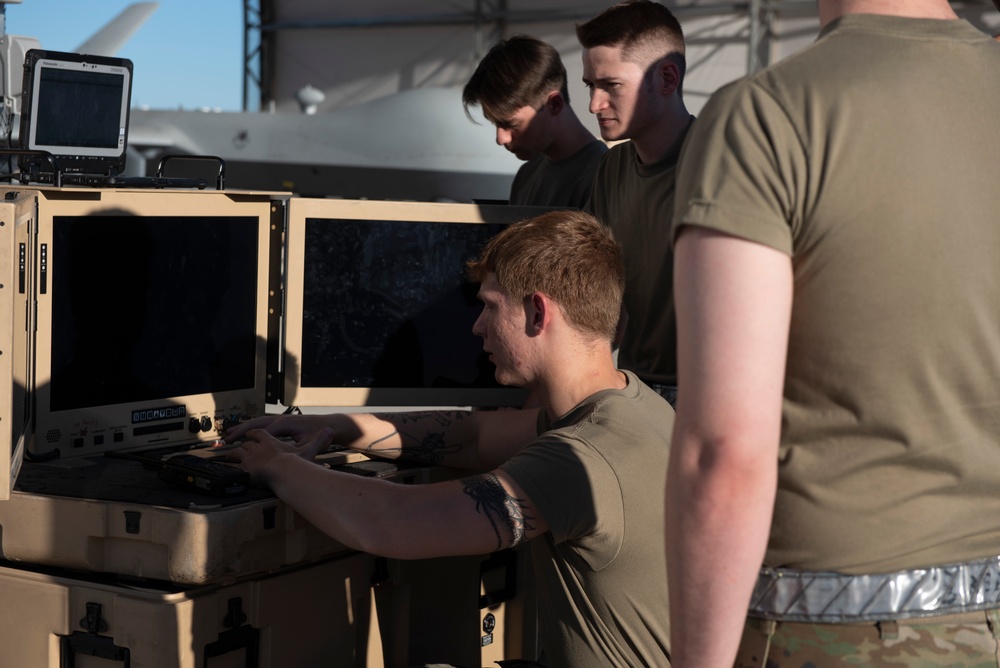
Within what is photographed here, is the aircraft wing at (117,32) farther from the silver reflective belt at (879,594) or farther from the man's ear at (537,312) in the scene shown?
the silver reflective belt at (879,594)

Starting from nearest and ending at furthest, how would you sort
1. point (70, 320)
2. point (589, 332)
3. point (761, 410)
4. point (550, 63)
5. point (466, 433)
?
point (761, 410) → point (589, 332) → point (70, 320) → point (466, 433) → point (550, 63)

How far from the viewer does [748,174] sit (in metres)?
1.02

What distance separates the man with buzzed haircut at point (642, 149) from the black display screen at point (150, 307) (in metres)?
0.95

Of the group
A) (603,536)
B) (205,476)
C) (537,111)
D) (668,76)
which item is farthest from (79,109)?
(603,536)

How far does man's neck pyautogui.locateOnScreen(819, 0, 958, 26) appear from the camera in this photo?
1.11 meters

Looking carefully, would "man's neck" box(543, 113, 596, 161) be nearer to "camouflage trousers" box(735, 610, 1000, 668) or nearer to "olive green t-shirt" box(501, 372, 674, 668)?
"olive green t-shirt" box(501, 372, 674, 668)

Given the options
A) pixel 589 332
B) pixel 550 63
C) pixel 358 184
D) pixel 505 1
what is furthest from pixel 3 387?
pixel 505 1

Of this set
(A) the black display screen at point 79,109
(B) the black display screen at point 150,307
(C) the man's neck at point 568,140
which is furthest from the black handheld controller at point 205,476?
(C) the man's neck at point 568,140

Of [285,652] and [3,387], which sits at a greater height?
[3,387]

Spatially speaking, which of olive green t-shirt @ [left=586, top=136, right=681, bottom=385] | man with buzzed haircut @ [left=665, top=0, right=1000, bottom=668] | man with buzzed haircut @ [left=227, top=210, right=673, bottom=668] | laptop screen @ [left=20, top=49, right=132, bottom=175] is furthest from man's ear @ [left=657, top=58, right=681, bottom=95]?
man with buzzed haircut @ [left=665, top=0, right=1000, bottom=668]

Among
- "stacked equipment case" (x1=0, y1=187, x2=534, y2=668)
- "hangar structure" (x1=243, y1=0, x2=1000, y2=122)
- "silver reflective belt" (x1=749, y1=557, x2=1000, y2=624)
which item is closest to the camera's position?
"silver reflective belt" (x1=749, y1=557, x2=1000, y2=624)

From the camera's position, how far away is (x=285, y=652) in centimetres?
207

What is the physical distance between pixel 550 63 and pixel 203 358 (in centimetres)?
154

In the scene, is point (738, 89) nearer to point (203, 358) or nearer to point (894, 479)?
point (894, 479)
